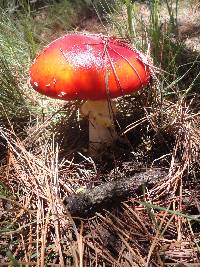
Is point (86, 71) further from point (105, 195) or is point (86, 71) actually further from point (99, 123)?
point (105, 195)

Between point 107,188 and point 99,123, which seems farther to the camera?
point 99,123

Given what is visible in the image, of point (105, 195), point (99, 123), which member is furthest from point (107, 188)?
point (99, 123)

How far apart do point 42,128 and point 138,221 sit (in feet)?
2.83

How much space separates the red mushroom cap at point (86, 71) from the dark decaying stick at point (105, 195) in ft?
1.31

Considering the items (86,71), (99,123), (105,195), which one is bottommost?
(105,195)

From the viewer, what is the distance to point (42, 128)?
217 cm

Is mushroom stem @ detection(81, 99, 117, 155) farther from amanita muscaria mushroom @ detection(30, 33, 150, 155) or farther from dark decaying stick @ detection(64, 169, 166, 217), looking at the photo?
dark decaying stick @ detection(64, 169, 166, 217)

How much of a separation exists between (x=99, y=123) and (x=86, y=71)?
1.45 ft

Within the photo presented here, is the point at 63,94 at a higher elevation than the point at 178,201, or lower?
higher

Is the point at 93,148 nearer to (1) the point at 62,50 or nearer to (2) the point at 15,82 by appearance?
(1) the point at 62,50

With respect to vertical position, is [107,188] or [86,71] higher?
[86,71]

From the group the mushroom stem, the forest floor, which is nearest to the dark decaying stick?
the forest floor

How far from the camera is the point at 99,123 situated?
2.02 m

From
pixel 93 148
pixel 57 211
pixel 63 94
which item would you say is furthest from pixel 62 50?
pixel 57 211
